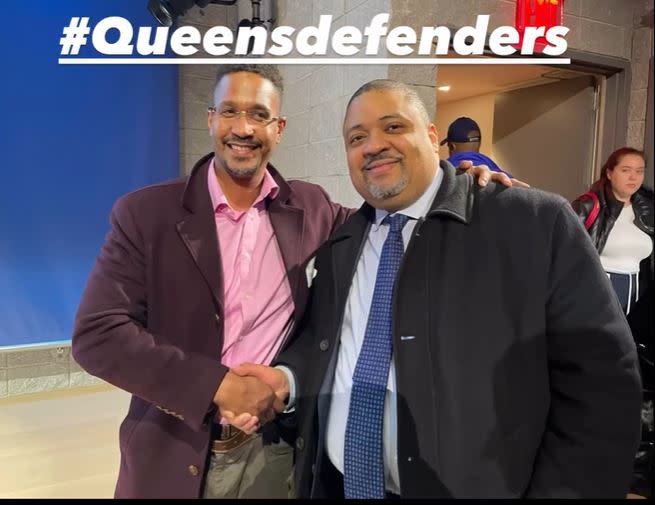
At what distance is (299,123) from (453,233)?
237 centimetres

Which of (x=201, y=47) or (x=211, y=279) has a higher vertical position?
(x=201, y=47)

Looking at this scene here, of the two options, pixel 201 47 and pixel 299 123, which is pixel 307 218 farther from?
pixel 201 47

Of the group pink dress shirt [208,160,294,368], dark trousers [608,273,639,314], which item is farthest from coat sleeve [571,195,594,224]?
pink dress shirt [208,160,294,368]

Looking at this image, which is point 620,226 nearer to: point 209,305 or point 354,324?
point 354,324

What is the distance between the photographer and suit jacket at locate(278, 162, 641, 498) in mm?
1014

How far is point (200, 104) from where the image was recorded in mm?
4102

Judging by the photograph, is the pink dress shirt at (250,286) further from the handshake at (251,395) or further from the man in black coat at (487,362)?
the man in black coat at (487,362)

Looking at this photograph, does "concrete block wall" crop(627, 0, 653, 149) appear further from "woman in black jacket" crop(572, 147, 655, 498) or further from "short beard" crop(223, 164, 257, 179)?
"short beard" crop(223, 164, 257, 179)

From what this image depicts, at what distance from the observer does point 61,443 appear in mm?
3006

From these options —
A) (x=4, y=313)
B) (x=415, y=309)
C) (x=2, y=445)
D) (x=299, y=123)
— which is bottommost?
(x=2, y=445)

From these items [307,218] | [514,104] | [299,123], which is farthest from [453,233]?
[514,104]

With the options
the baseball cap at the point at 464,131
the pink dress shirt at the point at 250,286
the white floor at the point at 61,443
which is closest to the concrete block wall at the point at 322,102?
the baseball cap at the point at 464,131

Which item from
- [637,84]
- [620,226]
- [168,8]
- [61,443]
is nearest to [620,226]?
[620,226]

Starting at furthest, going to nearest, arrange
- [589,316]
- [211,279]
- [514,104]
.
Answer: [514,104]
[211,279]
[589,316]
